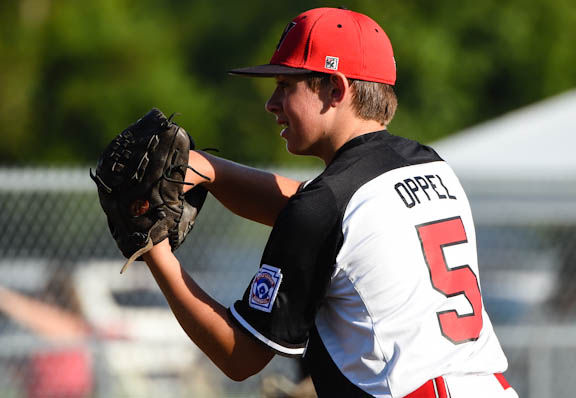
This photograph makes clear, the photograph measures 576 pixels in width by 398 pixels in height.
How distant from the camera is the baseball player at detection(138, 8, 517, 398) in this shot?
2.30 meters

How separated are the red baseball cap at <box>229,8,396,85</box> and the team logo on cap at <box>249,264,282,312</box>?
0.55 metres

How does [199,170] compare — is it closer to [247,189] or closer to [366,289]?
[247,189]

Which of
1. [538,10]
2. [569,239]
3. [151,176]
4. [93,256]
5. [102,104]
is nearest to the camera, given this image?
[151,176]

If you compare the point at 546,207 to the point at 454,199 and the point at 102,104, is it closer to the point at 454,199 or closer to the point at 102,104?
the point at 454,199

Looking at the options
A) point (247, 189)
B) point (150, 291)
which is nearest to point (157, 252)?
point (247, 189)

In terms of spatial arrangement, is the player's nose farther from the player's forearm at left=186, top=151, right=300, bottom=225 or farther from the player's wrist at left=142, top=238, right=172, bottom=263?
the player's wrist at left=142, top=238, right=172, bottom=263

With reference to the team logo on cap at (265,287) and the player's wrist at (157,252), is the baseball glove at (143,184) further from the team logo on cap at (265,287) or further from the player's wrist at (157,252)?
the team logo on cap at (265,287)

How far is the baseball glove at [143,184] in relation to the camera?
2.50 meters

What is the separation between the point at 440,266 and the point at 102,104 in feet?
51.7

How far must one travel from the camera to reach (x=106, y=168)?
2.53m

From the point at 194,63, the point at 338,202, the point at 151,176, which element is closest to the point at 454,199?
the point at 338,202

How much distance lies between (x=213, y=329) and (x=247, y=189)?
0.65 meters

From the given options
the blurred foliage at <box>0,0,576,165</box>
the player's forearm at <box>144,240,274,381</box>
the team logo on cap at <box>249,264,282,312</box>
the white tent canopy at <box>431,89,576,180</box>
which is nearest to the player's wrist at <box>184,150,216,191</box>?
the player's forearm at <box>144,240,274,381</box>

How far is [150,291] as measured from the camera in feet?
20.1
